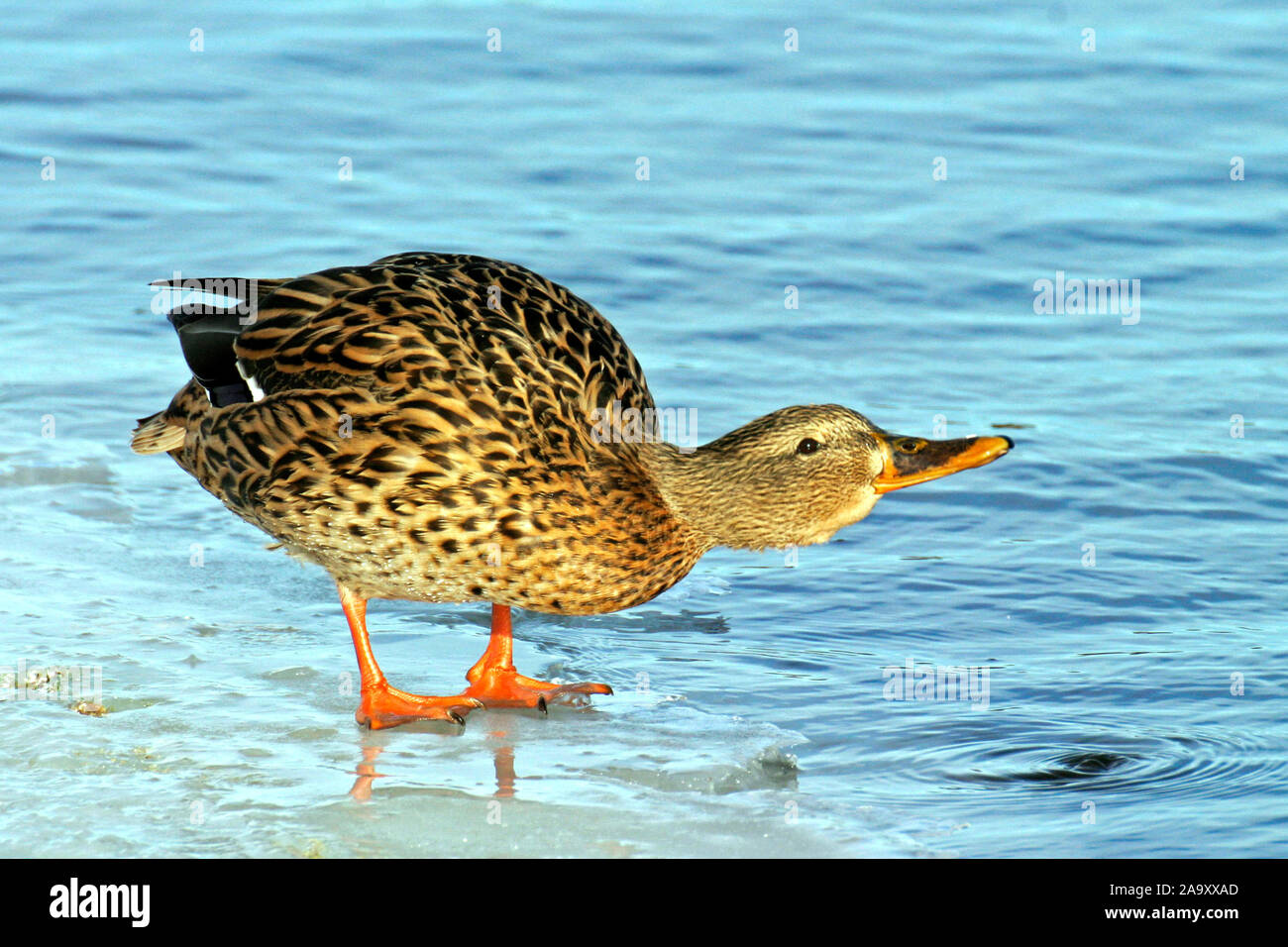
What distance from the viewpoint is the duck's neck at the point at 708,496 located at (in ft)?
18.7

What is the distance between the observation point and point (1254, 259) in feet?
36.6

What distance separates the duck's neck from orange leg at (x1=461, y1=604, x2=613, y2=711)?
2.47 ft

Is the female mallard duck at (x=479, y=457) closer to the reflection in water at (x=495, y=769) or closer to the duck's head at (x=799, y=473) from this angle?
the duck's head at (x=799, y=473)

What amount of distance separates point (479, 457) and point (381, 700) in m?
0.93

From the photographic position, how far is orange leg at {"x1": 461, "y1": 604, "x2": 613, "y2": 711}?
20.1 ft

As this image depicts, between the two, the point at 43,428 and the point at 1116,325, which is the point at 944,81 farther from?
the point at 43,428

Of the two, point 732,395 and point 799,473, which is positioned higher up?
point 799,473

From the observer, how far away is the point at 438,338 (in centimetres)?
564

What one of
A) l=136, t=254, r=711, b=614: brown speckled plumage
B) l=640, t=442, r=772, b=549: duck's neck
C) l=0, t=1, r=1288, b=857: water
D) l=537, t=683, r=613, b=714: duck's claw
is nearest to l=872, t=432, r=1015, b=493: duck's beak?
l=640, t=442, r=772, b=549: duck's neck

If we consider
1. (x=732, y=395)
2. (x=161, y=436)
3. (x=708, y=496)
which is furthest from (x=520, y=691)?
(x=732, y=395)

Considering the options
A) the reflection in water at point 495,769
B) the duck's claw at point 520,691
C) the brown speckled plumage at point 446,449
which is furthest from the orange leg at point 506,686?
the brown speckled plumage at point 446,449

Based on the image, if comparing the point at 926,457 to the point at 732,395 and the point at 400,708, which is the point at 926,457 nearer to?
the point at 400,708
